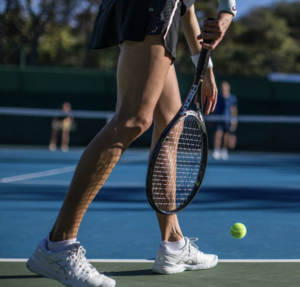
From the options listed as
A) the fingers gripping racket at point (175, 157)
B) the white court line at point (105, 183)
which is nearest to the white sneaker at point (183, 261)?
the fingers gripping racket at point (175, 157)

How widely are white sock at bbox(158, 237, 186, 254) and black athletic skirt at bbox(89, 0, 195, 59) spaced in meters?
0.82

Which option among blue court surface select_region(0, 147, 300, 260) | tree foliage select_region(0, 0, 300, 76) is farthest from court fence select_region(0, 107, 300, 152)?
blue court surface select_region(0, 147, 300, 260)

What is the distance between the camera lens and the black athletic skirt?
2100 millimetres

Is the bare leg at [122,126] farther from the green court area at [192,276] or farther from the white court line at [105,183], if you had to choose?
the white court line at [105,183]

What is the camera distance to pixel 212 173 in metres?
7.76

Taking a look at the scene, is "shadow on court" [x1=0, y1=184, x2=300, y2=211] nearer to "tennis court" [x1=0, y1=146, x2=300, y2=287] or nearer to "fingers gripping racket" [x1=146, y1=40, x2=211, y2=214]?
"tennis court" [x1=0, y1=146, x2=300, y2=287]

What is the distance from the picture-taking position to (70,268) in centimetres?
203

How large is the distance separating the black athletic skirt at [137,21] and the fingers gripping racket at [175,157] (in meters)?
0.17

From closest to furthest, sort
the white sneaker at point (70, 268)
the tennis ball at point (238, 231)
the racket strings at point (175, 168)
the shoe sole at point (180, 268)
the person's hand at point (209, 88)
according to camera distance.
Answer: the white sneaker at point (70, 268)
the racket strings at point (175, 168)
the shoe sole at point (180, 268)
the person's hand at point (209, 88)
the tennis ball at point (238, 231)

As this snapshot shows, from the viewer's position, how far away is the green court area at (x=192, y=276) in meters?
2.20

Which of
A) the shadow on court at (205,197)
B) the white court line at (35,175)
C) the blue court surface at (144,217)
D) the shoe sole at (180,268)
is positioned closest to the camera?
the shoe sole at (180,268)

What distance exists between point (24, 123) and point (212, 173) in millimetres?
9400

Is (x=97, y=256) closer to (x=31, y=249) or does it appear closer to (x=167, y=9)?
(x=31, y=249)

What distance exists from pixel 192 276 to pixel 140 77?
895 millimetres
